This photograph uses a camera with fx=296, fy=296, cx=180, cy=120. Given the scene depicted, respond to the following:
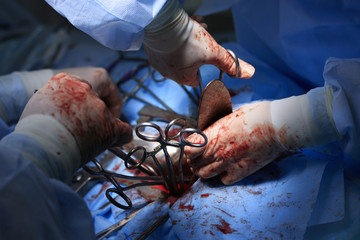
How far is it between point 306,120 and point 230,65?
0.40 metres

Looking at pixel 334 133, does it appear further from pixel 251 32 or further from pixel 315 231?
pixel 251 32

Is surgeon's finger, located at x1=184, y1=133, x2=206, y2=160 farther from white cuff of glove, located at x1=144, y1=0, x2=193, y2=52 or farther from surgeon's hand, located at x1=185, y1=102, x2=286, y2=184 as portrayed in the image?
white cuff of glove, located at x1=144, y1=0, x2=193, y2=52

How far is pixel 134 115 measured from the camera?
4.44 ft

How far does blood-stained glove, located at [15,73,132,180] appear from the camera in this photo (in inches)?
23.0

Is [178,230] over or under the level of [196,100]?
under

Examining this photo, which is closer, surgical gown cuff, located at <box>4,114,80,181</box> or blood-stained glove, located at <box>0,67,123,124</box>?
surgical gown cuff, located at <box>4,114,80,181</box>

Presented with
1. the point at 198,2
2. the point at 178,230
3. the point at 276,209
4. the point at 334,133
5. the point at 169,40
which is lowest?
the point at 178,230

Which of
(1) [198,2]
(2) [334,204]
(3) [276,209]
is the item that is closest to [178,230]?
(3) [276,209]

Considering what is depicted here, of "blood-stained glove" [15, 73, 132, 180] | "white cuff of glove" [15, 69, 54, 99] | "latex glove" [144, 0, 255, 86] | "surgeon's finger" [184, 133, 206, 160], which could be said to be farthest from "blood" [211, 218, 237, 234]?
"white cuff of glove" [15, 69, 54, 99]

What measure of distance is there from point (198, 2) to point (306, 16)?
0.43 m

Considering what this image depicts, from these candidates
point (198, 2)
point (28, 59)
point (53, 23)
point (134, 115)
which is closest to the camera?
point (198, 2)

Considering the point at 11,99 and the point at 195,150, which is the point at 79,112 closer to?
the point at 195,150

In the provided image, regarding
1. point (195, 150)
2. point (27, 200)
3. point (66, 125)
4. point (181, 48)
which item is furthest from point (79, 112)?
point (181, 48)

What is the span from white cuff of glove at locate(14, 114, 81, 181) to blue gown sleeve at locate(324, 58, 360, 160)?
1.96 feet
